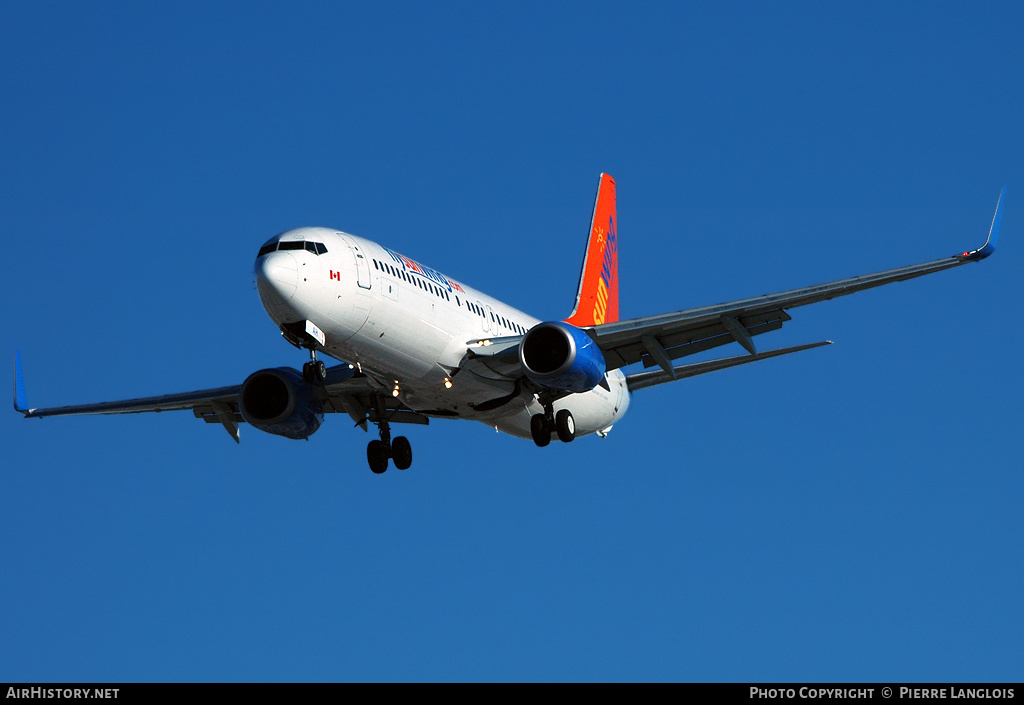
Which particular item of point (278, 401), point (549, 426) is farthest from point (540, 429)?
point (278, 401)

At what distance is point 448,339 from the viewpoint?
121 feet

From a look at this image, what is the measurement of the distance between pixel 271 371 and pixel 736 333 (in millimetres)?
12910

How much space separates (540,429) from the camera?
40.6 metres

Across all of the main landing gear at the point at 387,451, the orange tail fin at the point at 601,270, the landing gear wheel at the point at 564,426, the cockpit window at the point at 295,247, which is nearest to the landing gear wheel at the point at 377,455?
the main landing gear at the point at 387,451

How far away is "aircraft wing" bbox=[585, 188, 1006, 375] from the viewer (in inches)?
1447

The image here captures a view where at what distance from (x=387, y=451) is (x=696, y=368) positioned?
901 centimetres

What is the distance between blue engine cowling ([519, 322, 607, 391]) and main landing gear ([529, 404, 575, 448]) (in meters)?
2.92

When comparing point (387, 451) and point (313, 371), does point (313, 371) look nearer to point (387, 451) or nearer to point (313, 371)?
point (313, 371)

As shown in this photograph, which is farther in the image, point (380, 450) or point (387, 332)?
point (380, 450)

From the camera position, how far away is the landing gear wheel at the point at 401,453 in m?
41.7

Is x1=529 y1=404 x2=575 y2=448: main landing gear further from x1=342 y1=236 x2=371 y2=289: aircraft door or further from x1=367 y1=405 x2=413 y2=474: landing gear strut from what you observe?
x1=342 y1=236 x2=371 y2=289: aircraft door
